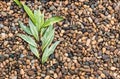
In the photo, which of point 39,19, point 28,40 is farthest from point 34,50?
point 39,19

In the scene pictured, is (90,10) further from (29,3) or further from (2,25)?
(2,25)

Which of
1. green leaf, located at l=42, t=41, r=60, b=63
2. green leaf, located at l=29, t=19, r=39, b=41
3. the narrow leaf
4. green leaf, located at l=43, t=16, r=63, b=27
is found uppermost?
green leaf, located at l=43, t=16, r=63, b=27

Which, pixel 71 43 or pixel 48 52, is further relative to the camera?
pixel 71 43

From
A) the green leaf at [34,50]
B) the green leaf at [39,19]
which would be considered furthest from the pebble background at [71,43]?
the green leaf at [39,19]

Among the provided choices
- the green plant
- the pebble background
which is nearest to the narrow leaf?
the green plant

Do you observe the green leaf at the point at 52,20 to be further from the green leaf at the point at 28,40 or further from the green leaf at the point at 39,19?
the green leaf at the point at 28,40

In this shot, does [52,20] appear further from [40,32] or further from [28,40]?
[28,40]

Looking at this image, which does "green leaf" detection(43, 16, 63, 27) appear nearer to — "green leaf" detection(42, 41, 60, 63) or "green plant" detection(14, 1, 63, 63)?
"green plant" detection(14, 1, 63, 63)
